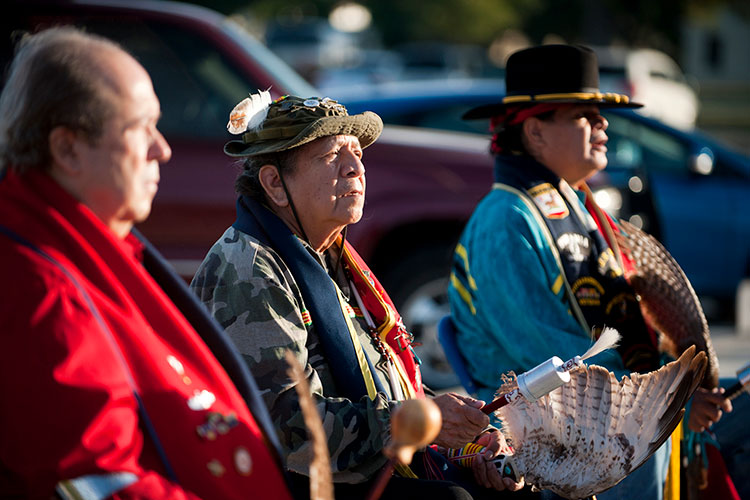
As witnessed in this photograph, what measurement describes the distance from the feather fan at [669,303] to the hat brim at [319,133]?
108cm

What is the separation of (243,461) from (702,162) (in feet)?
21.0

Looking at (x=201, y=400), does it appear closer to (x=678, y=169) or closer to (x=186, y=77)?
(x=186, y=77)

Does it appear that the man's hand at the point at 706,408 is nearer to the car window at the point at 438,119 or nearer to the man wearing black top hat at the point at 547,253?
the man wearing black top hat at the point at 547,253

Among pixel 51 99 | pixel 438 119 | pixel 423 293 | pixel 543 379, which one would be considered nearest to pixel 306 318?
pixel 543 379

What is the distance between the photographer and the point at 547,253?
10.4ft

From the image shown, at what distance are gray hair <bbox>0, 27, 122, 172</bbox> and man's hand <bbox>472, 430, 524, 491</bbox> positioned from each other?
138 centimetres

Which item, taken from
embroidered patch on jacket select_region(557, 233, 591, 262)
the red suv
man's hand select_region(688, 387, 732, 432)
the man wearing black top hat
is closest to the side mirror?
the red suv

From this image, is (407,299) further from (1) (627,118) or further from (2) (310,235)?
(2) (310,235)

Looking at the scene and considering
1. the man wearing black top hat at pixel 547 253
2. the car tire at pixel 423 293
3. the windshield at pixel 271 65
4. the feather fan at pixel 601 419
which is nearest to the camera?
the feather fan at pixel 601 419

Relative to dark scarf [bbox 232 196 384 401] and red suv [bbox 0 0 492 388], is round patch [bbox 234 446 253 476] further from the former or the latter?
red suv [bbox 0 0 492 388]

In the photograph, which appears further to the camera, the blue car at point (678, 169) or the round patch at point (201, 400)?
the blue car at point (678, 169)

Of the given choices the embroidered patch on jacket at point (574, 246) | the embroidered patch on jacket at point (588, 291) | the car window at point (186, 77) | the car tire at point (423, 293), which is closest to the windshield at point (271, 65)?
the car window at point (186, 77)

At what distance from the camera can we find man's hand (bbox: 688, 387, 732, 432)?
2979 millimetres

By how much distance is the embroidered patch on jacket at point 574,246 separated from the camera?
322cm
